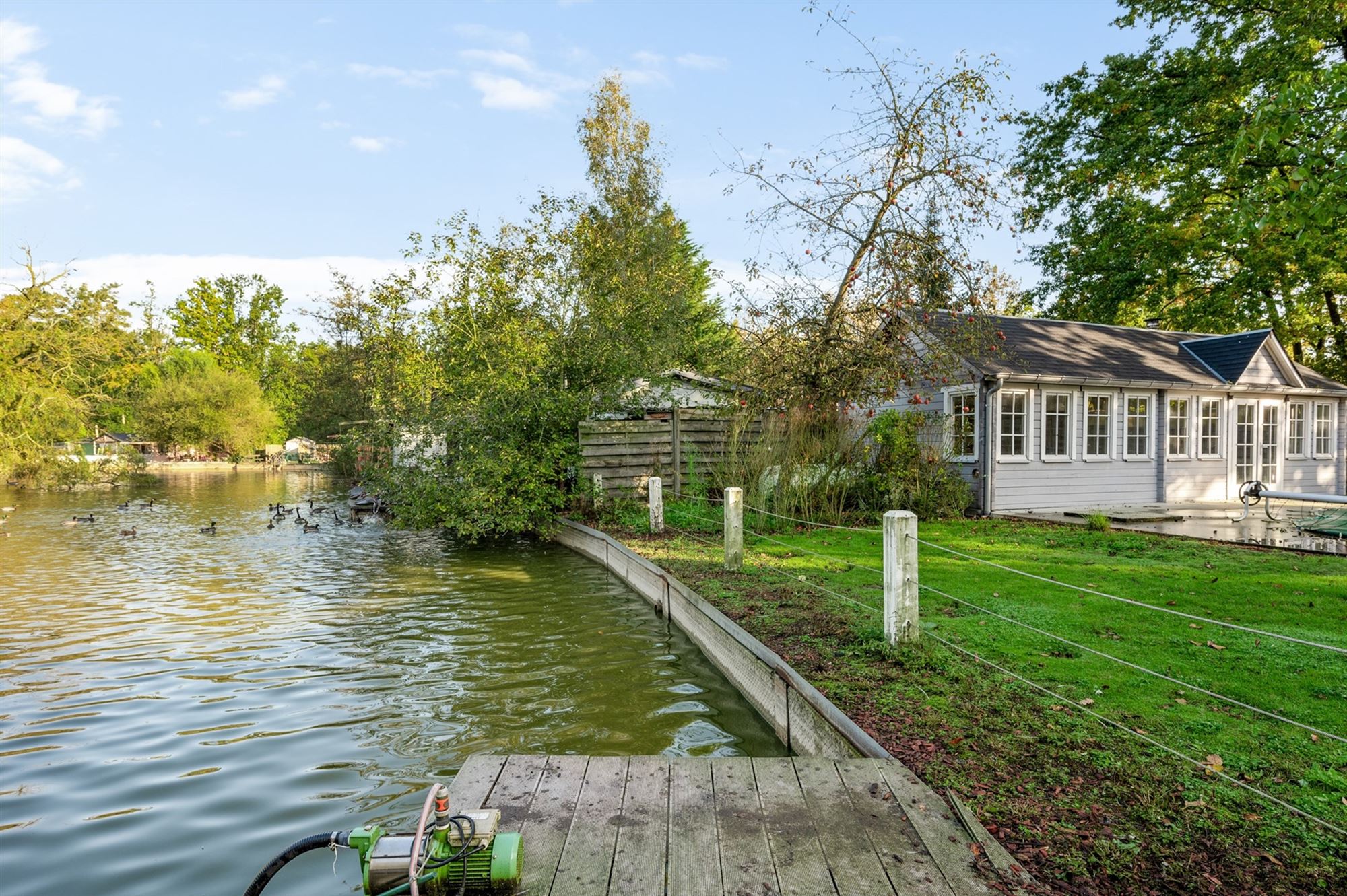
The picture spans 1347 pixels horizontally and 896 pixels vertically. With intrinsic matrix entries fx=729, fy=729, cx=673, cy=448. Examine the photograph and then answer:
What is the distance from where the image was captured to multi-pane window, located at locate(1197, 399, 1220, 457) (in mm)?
16875

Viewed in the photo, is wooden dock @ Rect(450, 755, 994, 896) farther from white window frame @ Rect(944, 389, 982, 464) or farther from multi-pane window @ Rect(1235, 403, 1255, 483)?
multi-pane window @ Rect(1235, 403, 1255, 483)

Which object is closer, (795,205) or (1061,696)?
(1061,696)

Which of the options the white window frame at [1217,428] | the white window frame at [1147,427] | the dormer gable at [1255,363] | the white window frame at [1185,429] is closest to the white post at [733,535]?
the white window frame at [1147,427]

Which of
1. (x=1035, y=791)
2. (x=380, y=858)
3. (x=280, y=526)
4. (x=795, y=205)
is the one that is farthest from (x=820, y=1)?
(x=280, y=526)

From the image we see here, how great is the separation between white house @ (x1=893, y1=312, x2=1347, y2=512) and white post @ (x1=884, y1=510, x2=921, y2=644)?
1008cm

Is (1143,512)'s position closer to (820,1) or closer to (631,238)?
(820,1)

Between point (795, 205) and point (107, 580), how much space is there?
12.7 meters

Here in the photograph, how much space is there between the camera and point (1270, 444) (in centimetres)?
1791

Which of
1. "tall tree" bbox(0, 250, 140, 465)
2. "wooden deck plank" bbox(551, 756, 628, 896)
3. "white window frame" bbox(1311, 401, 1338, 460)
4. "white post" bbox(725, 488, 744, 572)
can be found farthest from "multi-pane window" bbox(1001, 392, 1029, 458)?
"tall tree" bbox(0, 250, 140, 465)

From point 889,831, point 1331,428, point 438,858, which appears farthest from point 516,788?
point 1331,428

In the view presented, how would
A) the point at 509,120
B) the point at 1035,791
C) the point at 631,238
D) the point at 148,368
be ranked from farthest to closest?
the point at 148,368
the point at 631,238
the point at 509,120
the point at 1035,791

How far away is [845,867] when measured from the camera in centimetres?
264

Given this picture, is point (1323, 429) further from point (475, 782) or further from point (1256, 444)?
point (475, 782)

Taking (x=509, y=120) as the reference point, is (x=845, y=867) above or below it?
below
